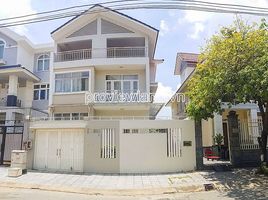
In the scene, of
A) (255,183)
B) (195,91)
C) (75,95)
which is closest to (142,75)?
(75,95)

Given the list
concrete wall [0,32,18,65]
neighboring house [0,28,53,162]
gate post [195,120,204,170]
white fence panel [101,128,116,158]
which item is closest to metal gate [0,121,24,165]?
white fence panel [101,128,116,158]

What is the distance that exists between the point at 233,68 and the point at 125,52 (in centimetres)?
1193

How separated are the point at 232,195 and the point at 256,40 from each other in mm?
5940

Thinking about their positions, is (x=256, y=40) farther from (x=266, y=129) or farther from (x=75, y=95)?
(x=75, y=95)

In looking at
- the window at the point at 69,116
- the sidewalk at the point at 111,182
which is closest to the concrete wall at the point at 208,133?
the sidewalk at the point at 111,182

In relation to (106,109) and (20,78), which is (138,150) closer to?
(106,109)

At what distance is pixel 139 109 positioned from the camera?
19938mm

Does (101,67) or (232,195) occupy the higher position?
(101,67)

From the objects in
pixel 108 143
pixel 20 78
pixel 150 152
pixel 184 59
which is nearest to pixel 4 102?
pixel 20 78

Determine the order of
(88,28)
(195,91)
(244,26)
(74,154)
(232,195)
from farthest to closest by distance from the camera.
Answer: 1. (88,28)
2. (74,154)
3. (195,91)
4. (244,26)
5. (232,195)

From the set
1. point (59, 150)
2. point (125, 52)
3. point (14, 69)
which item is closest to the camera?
point (59, 150)

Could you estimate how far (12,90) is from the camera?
22781mm

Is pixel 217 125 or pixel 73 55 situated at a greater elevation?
pixel 73 55

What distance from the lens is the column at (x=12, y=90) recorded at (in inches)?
885
